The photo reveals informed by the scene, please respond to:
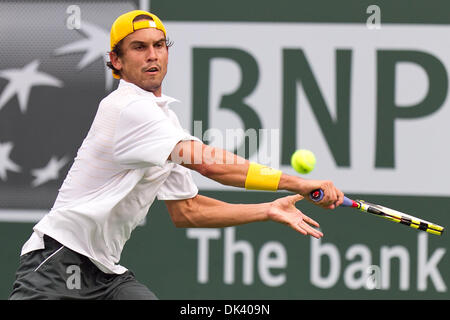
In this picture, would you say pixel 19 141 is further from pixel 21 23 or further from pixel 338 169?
pixel 338 169

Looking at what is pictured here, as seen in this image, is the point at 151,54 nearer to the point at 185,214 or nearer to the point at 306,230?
the point at 185,214

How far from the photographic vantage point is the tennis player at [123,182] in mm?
4324

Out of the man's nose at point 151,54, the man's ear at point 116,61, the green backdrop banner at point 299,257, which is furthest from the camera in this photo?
the green backdrop banner at point 299,257

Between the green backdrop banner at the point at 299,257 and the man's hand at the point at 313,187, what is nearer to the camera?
the man's hand at the point at 313,187

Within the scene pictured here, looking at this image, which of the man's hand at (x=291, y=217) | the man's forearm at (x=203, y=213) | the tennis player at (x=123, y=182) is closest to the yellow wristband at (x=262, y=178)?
the tennis player at (x=123, y=182)

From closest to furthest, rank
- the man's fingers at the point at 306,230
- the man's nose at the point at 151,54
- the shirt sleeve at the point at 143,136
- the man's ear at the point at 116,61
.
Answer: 1. the shirt sleeve at the point at 143,136
2. the man's fingers at the point at 306,230
3. the man's nose at the point at 151,54
4. the man's ear at the point at 116,61

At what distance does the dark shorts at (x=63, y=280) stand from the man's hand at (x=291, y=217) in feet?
2.42

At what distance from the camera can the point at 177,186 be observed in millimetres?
4875

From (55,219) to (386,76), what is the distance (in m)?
3.01

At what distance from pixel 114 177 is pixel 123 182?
0.06 m

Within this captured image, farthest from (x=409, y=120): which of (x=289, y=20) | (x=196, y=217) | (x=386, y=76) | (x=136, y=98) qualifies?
(x=136, y=98)

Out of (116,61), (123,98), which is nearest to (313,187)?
(123,98)

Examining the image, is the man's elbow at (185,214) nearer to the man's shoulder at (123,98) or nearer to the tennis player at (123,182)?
the tennis player at (123,182)

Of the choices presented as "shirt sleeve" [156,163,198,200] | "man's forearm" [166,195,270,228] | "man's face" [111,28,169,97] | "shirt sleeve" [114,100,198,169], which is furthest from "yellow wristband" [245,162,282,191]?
"man's face" [111,28,169,97]
